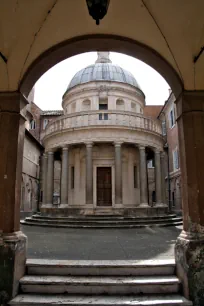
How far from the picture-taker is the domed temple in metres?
18.1

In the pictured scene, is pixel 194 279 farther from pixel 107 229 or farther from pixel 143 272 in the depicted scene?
pixel 107 229

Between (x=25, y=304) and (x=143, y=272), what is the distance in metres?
2.09

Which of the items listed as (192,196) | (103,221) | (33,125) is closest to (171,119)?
(103,221)

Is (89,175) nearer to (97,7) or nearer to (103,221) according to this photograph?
(103,221)

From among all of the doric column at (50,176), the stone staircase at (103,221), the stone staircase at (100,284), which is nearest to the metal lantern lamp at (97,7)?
the stone staircase at (100,284)

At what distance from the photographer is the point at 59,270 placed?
474 cm

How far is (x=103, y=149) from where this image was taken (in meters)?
20.2

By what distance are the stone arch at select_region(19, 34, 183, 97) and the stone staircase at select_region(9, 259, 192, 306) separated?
11.3 ft

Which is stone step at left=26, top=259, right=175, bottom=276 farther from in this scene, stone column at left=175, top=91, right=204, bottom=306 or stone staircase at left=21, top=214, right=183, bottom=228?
stone staircase at left=21, top=214, right=183, bottom=228

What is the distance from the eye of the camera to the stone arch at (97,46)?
5.19 metres

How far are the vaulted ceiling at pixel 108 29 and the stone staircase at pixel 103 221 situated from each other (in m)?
10.6

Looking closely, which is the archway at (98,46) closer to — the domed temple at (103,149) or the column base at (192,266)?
the column base at (192,266)

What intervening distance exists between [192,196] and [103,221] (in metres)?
10.7

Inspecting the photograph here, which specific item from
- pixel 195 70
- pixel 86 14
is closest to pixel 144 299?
pixel 195 70
